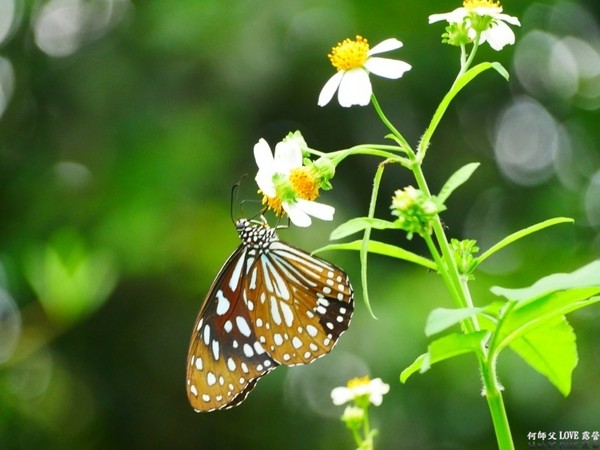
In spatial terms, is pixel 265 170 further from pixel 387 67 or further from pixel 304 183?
pixel 387 67

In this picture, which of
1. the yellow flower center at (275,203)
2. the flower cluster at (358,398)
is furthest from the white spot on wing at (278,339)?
the flower cluster at (358,398)

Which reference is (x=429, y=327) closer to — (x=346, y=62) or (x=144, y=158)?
(x=346, y=62)

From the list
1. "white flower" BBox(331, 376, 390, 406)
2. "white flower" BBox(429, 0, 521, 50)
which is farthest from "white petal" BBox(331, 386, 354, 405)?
"white flower" BBox(429, 0, 521, 50)

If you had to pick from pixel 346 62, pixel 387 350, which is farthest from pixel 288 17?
pixel 346 62

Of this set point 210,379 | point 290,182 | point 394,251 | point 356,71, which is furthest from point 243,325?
point 394,251

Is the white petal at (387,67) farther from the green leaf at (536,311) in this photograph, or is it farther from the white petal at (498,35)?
the green leaf at (536,311)

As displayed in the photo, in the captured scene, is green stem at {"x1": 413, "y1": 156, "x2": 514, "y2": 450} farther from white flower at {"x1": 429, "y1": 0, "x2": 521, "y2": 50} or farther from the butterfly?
the butterfly
